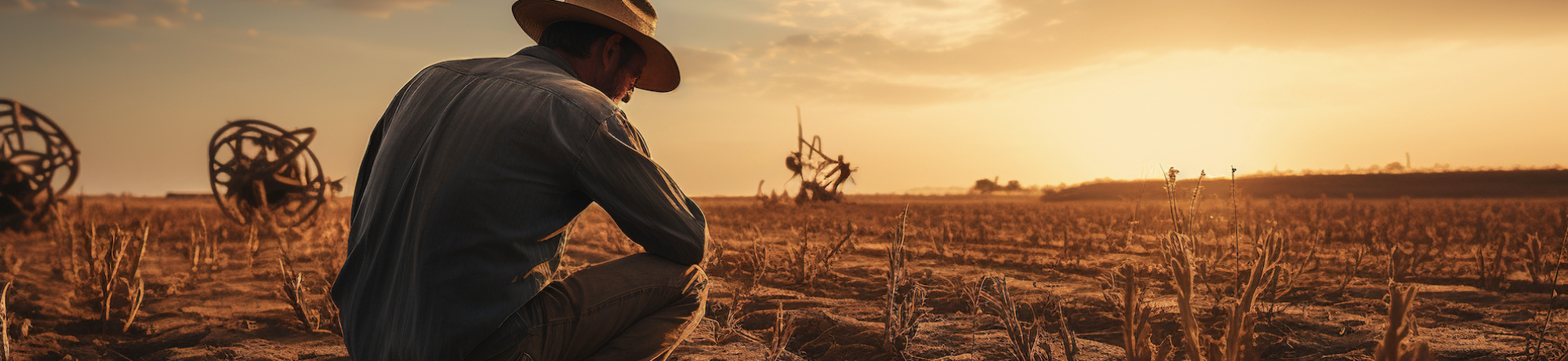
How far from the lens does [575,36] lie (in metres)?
2.02

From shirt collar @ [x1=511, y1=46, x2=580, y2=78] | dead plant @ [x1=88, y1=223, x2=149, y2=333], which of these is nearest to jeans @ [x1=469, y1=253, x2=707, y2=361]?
shirt collar @ [x1=511, y1=46, x2=580, y2=78]

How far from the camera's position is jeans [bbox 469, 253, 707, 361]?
1592 mm

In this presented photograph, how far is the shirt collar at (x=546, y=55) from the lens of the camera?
1.89 m

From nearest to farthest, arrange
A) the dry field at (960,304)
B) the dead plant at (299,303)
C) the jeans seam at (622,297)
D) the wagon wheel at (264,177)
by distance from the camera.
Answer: the jeans seam at (622,297) < the dry field at (960,304) < the dead plant at (299,303) < the wagon wheel at (264,177)

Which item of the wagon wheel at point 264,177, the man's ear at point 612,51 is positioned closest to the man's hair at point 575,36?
the man's ear at point 612,51

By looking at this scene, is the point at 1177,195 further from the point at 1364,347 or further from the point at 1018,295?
the point at 1018,295

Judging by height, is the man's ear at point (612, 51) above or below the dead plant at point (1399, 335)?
above

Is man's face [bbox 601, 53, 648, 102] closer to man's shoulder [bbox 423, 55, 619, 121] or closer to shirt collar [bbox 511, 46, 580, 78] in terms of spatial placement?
shirt collar [bbox 511, 46, 580, 78]

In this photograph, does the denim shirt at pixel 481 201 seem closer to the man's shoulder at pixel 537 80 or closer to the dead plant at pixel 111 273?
the man's shoulder at pixel 537 80

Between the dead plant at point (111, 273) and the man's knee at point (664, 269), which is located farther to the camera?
the dead plant at point (111, 273)

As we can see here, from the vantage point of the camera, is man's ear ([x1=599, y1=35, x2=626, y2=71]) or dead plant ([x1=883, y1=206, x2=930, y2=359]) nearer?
man's ear ([x1=599, y1=35, x2=626, y2=71])

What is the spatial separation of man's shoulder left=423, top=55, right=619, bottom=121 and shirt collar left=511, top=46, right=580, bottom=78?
0.04 metres

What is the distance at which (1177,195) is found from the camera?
216 cm

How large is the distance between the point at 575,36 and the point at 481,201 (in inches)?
27.1
